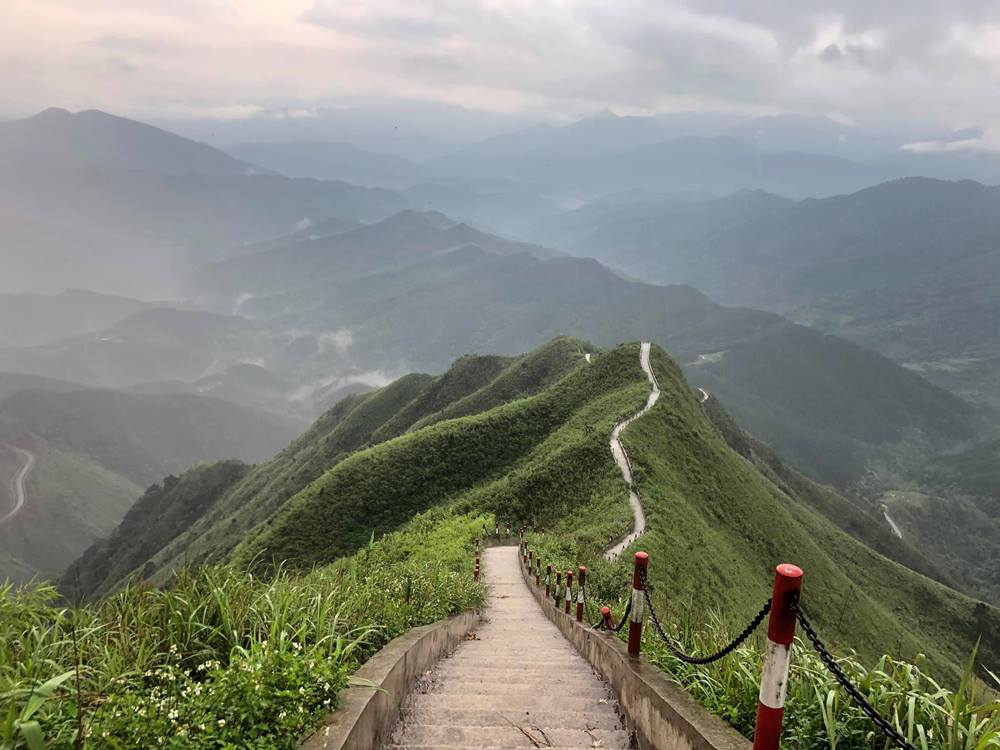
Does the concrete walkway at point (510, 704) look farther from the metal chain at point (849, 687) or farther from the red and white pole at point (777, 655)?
the metal chain at point (849, 687)

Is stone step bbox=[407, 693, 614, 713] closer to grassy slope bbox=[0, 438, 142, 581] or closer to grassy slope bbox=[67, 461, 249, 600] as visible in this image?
grassy slope bbox=[67, 461, 249, 600]

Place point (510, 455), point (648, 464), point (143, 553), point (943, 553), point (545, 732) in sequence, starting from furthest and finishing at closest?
point (943, 553) → point (143, 553) → point (510, 455) → point (648, 464) → point (545, 732)

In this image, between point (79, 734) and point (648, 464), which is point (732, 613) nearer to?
point (648, 464)

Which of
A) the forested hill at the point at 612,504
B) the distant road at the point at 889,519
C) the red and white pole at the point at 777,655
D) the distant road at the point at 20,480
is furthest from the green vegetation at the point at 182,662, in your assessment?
the distant road at the point at 20,480

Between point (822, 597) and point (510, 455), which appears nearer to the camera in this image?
point (822, 597)

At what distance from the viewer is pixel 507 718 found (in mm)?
6086

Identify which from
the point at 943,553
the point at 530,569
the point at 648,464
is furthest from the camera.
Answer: the point at 943,553

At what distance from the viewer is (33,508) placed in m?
161

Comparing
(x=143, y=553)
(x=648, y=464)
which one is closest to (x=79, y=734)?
(x=648, y=464)

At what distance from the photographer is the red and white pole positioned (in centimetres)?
345

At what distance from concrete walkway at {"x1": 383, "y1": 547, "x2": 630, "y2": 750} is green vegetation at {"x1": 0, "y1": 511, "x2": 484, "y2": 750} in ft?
2.89

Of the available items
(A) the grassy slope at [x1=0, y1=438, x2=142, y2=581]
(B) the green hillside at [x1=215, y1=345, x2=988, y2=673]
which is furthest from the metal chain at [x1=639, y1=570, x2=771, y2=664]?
(A) the grassy slope at [x1=0, y1=438, x2=142, y2=581]

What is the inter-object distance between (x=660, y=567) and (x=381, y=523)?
2508cm

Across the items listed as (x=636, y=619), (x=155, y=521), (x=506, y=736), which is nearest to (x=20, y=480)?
(x=155, y=521)
